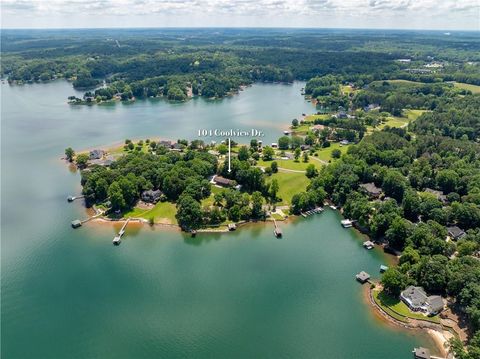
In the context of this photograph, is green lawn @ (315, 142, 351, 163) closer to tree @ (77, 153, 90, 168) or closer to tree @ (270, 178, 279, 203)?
tree @ (270, 178, 279, 203)

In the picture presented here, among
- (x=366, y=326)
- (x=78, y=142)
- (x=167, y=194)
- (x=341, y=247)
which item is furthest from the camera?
(x=78, y=142)

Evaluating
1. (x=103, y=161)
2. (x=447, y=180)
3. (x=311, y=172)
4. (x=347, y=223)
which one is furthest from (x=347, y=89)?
(x=103, y=161)

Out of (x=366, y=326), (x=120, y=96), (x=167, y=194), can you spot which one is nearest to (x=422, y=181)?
(x=366, y=326)

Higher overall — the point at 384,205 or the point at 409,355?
the point at 384,205

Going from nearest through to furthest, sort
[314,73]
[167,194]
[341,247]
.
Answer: [341,247], [167,194], [314,73]

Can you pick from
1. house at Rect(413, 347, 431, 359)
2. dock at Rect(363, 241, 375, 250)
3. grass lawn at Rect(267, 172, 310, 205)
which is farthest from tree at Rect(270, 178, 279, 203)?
house at Rect(413, 347, 431, 359)

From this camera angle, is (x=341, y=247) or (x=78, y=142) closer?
(x=341, y=247)

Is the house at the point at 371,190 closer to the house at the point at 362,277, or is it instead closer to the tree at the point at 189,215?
the house at the point at 362,277

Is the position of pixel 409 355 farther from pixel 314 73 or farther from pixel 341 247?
pixel 314 73

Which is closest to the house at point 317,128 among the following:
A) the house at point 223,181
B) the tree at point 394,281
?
the house at point 223,181
